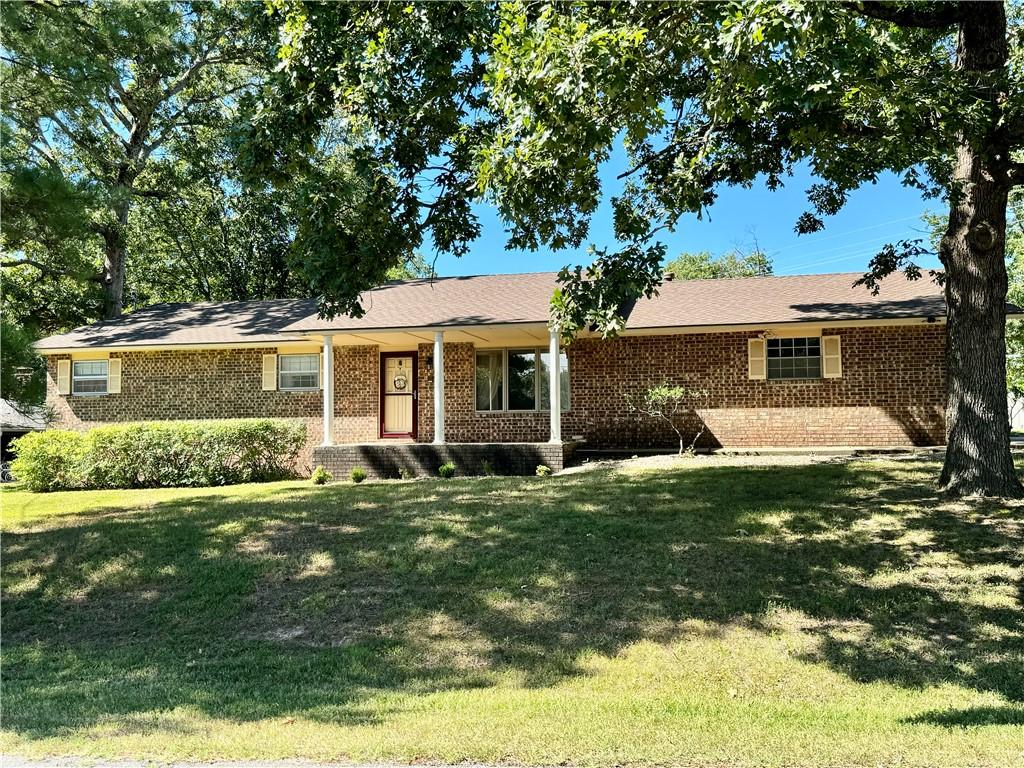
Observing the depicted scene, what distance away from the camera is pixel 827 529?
8.59 m

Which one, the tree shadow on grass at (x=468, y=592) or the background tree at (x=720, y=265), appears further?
the background tree at (x=720, y=265)

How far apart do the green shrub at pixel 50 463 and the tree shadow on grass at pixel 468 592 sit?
585 cm

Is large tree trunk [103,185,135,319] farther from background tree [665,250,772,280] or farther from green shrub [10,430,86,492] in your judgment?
background tree [665,250,772,280]

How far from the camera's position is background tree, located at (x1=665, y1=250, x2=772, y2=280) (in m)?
42.7

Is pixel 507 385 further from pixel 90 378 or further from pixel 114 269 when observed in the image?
pixel 114 269

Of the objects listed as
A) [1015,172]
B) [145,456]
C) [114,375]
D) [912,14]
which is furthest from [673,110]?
[114,375]

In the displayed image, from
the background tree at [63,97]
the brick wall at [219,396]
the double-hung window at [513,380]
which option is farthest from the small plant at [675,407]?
the background tree at [63,97]

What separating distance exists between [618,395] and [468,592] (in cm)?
1014

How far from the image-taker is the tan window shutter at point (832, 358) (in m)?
15.9

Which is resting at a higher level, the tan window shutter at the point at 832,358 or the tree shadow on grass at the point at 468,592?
the tan window shutter at the point at 832,358

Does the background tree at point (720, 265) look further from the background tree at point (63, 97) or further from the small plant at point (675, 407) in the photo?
the background tree at point (63, 97)

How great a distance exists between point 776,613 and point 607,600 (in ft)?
4.96

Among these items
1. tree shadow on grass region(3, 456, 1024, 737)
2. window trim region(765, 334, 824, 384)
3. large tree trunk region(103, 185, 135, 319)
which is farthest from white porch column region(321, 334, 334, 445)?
large tree trunk region(103, 185, 135, 319)

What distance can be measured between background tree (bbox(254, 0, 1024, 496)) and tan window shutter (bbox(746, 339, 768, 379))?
17.4 feet
